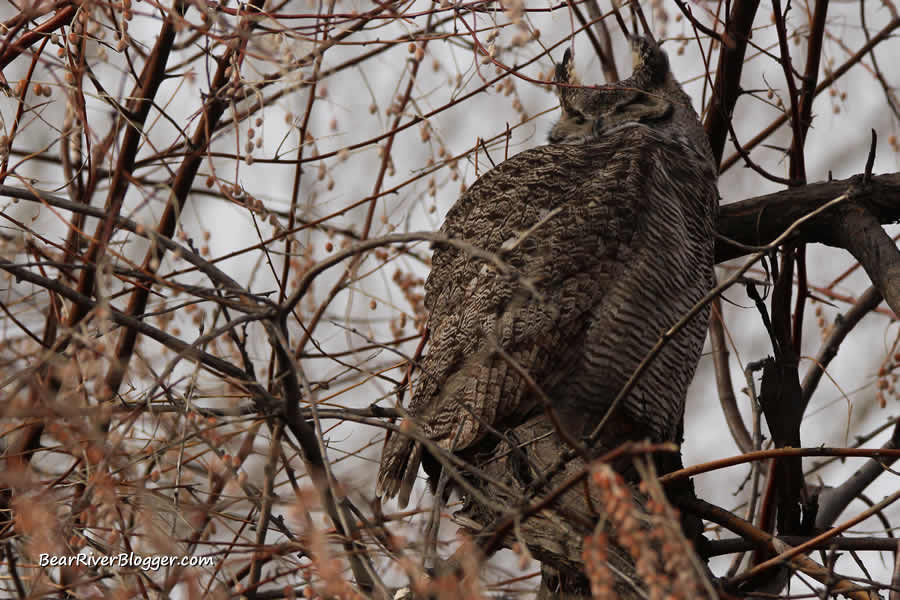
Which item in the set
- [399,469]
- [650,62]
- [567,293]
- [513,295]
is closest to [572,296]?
[567,293]

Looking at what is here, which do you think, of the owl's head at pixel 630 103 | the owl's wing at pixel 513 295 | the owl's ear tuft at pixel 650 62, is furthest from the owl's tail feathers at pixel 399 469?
the owl's ear tuft at pixel 650 62

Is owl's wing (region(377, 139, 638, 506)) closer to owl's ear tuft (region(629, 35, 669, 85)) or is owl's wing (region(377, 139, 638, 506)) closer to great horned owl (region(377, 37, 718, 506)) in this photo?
great horned owl (region(377, 37, 718, 506))

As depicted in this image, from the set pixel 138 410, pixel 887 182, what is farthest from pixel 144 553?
pixel 887 182

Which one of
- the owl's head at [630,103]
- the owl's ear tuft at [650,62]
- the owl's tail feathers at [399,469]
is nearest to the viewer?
the owl's tail feathers at [399,469]

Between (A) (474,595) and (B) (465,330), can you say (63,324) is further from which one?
(A) (474,595)

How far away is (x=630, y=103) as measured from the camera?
13.9ft

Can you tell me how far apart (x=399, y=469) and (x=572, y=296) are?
785mm

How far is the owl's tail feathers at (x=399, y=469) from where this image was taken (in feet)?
10.1

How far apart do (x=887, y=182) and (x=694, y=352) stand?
0.85m

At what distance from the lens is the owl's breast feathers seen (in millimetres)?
3152

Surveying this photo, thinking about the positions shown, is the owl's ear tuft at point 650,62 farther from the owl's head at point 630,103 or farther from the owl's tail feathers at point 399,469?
the owl's tail feathers at point 399,469

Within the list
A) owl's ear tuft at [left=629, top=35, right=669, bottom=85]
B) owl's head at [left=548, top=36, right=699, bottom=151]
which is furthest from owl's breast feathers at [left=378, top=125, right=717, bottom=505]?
owl's ear tuft at [left=629, top=35, right=669, bottom=85]

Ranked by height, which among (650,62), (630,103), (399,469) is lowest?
(399,469)

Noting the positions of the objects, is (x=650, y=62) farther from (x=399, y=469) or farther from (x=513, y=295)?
(x=399, y=469)
